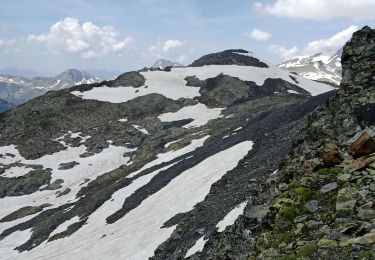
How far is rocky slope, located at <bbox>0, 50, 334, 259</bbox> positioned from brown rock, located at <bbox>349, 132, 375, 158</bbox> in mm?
9319

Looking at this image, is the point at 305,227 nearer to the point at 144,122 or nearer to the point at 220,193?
the point at 220,193

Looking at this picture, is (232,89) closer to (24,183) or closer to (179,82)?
(179,82)

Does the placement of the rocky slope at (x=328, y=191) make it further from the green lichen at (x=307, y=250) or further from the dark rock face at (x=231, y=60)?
the dark rock face at (x=231, y=60)

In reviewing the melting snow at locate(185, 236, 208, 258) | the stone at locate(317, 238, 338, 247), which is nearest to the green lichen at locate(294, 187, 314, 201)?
the stone at locate(317, 238, 338, 247)

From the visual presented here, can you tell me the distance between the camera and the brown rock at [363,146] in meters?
14.1

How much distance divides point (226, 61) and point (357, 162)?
488ft

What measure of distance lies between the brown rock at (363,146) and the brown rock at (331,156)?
1.57ft

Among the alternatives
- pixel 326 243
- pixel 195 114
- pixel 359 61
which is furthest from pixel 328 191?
pixel 195 114

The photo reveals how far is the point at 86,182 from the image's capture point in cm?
7894

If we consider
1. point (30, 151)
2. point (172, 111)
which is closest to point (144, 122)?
point (172, 111)

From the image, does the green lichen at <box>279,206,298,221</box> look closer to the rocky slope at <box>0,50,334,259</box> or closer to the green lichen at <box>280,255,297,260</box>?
the green lichen at <box>280,255,297,260</box>

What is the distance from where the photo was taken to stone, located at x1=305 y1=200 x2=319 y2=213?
12.9 metres

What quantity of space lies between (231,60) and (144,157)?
8684 cm

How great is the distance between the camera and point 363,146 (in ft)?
46.7
